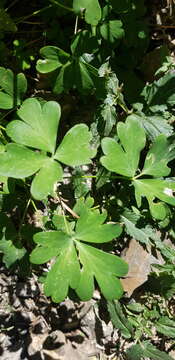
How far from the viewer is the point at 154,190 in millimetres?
1547

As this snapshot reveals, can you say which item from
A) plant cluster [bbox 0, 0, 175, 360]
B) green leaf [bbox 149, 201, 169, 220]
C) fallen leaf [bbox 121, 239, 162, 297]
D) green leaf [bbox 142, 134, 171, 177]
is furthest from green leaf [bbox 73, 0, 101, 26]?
fallen leaf [bbox 121, 239, 162, 297]

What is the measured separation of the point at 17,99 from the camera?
67.0 inches

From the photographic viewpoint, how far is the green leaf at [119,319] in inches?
82.2

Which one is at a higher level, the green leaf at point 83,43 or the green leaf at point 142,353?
the green leaf at point 83,43

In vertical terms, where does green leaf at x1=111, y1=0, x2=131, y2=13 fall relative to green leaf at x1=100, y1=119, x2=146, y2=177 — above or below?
above

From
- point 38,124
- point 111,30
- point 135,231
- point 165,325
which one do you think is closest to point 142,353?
point 165,325

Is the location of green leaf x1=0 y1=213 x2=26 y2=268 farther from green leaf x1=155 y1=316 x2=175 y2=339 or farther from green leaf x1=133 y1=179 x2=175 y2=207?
green leaf x1=155 y1=316 x2=175 y2=339

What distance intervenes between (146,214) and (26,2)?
142 centimetres

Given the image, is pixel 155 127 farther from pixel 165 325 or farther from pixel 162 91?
pixel 165 325

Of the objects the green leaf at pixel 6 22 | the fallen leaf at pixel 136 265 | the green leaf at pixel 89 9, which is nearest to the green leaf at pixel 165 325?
the fallen leaf at pixel 136 265

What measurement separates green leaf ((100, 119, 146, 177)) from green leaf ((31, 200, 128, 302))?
0.22 m

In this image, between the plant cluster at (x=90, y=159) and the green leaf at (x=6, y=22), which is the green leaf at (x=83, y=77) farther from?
the green leaf at (x=6, y=22)

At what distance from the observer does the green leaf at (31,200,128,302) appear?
1.39 m

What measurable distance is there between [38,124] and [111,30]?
27.8 inches
